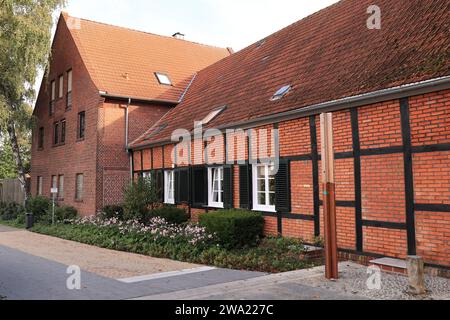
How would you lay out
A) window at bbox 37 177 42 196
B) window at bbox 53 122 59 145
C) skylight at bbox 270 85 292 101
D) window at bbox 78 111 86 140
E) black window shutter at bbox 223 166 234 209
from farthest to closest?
window at bbox 37 177 42 196
window at bbox 53 122 59 145
window at bbox 78 111 86 140
black window shutter at bbox 223 166 234 209
skylight at bbox 270 85 292 101

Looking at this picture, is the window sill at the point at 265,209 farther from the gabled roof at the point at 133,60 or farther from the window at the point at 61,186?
the window at the point at 61,186

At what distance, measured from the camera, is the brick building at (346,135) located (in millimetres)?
6898

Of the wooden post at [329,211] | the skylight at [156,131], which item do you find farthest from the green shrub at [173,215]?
the wooden post at [329,211]

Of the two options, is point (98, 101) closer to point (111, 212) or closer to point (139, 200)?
point (111, 212)

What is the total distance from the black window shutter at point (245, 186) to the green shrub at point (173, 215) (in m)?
2.81

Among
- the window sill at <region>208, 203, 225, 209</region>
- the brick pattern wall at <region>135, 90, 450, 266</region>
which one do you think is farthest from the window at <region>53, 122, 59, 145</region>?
the brick pattern wall at <region>135, 90, 450, 266</region>

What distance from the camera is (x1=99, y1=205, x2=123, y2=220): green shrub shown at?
15.5 metres

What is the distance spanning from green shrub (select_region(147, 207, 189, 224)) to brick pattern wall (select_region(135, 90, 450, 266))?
4.67 meters

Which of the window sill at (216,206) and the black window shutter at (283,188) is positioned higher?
the black window shutter at (283,188)

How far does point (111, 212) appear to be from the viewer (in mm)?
15656

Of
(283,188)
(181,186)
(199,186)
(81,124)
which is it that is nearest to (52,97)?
(81,124)

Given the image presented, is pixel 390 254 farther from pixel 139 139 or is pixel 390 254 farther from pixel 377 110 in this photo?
pixel 139 139

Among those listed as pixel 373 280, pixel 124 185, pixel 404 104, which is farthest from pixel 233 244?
pixel 124 185

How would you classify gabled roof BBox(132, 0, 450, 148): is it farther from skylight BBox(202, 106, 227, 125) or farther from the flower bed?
the flower bed
